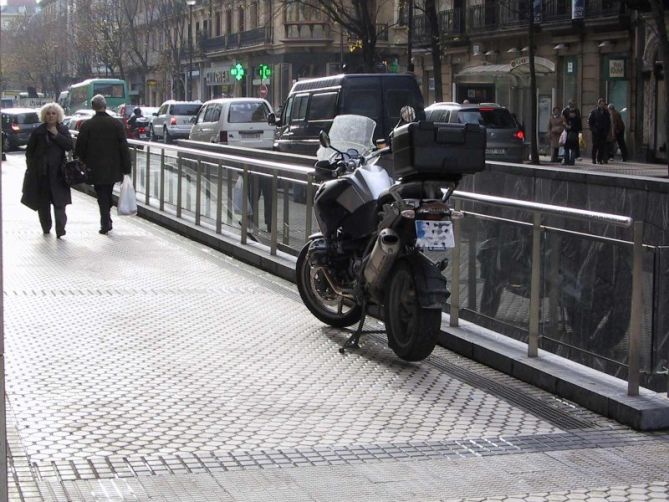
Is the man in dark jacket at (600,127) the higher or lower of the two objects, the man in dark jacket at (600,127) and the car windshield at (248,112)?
the lower

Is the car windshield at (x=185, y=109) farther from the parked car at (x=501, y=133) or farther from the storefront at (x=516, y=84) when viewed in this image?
the parked car at (x=501, y=133)

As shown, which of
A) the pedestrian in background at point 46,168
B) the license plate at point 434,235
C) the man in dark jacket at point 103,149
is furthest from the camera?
the man in dark jacket at point 103,149

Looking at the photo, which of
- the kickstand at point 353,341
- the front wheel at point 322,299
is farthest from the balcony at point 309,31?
the kickstand at point 353,341

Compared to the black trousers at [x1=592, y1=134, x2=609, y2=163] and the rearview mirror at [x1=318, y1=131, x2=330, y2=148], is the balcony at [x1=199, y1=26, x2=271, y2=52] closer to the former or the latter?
the black trousers at [x1=592, y1=134, x2=609, y2=163]

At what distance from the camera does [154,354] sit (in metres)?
8.74

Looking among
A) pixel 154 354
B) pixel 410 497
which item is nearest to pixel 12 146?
pixel 154 354

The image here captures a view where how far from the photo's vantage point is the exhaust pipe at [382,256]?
8.56 meters

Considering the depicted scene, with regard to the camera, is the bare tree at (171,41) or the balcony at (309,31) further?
the bare tree at (171,41)

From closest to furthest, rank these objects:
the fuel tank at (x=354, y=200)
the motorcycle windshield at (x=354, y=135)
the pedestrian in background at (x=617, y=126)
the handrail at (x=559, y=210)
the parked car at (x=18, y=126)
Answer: the handrail at (x=559, y=210)
the fuel tank at (x=354, y=200)
the motorcycle windshield at (x=354, y=135)
the pedestrian in background at (x=617, y=126)
the parked car at (x=18, y=126)

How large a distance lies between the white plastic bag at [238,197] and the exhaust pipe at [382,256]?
5.88 meters

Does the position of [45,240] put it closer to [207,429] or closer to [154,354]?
[154,354]

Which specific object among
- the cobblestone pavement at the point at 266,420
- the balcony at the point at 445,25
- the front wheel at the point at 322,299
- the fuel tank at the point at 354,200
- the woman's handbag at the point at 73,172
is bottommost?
the cobblestone pavement at the point at 266,420

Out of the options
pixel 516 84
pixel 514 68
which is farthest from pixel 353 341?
pixel 516 84

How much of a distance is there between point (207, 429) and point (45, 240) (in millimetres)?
10012
